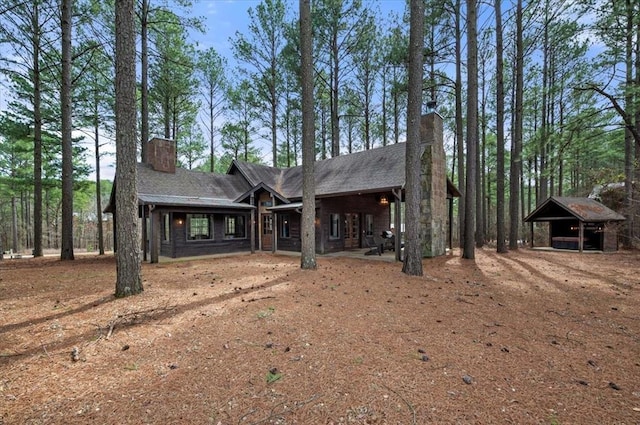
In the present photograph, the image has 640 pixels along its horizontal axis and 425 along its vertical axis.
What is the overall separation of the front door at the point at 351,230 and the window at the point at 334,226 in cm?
47

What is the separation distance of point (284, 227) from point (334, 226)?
104 inches

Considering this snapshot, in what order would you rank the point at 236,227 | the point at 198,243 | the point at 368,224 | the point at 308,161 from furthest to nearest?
the point at 368,224
the point at 236,227
the point at 198,243
the point at 308,161

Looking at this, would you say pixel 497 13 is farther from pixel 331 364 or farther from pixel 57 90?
pixel 57 90

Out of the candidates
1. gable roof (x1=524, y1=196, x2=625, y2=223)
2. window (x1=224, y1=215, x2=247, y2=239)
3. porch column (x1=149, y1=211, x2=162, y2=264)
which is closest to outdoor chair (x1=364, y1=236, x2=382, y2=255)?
window (x1=224, y1=215, x2=247, y2=239)

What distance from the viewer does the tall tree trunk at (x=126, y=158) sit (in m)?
5.02

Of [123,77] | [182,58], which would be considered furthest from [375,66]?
[123,77]

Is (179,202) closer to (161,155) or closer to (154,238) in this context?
(154,238)

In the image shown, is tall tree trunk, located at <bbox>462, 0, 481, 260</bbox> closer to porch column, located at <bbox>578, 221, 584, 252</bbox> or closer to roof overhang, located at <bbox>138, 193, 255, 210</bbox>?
porch column, located at <bbox>578, 221, 584, 252</bbox>

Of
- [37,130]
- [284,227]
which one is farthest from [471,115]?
[37,130]

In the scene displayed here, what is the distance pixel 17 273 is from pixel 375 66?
20.4 metres

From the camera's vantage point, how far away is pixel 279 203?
14344 mm

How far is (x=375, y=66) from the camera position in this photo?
19.2 metres

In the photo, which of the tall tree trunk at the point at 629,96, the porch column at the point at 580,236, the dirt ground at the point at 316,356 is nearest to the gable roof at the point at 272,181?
the porch column at the point at 580,236

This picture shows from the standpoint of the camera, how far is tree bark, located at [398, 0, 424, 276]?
22.7 feet
